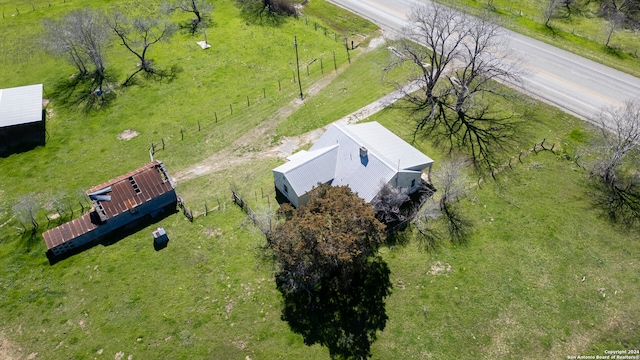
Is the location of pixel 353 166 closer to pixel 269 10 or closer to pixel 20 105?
pixel 20 105

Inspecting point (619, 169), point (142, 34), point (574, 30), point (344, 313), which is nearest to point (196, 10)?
point (142, 34)

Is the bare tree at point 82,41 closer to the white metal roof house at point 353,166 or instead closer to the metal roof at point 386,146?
the white metal roof house at point 353,166

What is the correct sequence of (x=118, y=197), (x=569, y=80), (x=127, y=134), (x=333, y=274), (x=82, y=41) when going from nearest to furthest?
(x=333, y=274) → (x=118, y=197) → (x=127, y=134) → (x=569, y=80) → (x=82, y=41)

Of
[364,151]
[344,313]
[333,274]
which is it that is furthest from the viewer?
[364,151]

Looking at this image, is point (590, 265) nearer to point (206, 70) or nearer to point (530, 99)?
point (530, 99)

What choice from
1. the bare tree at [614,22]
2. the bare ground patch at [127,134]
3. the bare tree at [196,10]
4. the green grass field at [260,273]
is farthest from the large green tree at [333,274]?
the bare tree at [614,22]

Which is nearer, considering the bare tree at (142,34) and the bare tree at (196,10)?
the bare tree at (142,34)

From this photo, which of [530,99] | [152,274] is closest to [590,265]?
[530,99]
